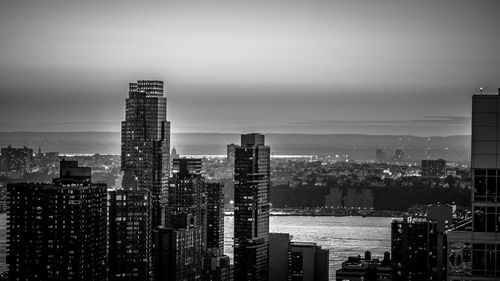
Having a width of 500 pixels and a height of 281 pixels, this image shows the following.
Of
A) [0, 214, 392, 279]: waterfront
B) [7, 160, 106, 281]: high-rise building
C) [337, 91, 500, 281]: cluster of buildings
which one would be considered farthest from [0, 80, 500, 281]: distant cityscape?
[337, 91, 500, 281]: cluster of buildings

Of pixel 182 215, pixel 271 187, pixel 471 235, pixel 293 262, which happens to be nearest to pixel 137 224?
pixel 182 215

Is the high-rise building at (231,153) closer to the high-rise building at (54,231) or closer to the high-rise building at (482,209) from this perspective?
the high-rise building at (54,231)

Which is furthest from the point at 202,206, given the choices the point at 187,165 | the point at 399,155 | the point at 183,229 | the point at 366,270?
the point at 366,270

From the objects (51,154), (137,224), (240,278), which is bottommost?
(240,278)

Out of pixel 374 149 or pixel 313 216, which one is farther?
pixel 313 216

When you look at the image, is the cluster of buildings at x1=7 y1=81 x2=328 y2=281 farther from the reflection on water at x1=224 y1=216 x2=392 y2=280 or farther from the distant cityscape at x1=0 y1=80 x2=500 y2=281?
the reflection on water at x1=224 y1=216 x2=392 y2=280

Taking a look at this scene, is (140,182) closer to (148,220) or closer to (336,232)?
(148,220)

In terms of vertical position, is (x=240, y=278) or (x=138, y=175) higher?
(x=138, y=175)

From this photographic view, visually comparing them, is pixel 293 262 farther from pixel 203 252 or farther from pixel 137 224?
pixel 137 224
